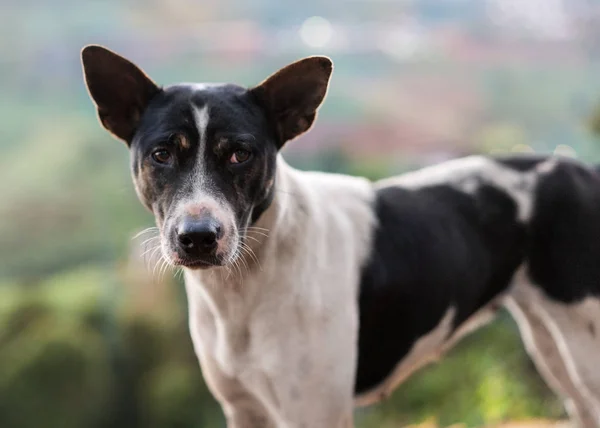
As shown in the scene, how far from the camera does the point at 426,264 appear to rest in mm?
1955

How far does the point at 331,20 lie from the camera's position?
3660 mm

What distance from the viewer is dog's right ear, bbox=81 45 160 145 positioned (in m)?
1.65

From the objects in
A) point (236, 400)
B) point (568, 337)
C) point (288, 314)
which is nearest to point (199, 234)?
point (288, 314)

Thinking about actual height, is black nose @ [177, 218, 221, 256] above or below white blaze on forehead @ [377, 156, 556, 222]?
above

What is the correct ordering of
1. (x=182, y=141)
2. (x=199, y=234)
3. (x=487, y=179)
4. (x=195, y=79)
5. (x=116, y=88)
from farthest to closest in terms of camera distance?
(x=195, y=79)
(x=487, y=179)
(x=116, y=88)
(x=182, y=141)
(x=199, y=234)

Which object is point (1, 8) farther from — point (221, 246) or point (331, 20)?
point (221, 246)

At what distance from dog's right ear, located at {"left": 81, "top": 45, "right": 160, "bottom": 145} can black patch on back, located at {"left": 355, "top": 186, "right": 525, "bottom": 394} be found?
63 cm

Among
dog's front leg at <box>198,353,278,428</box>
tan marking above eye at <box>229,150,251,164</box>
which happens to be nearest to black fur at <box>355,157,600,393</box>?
dog's front leg at <box>198,353,278,428</box>

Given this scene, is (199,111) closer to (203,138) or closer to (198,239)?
(203,138)

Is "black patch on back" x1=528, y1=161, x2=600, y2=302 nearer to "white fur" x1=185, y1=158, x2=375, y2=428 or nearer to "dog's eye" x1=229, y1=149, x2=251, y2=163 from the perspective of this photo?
"white fur" x1=185, y1=158, x2=375, y2=428

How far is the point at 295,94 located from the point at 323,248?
35 centimetres

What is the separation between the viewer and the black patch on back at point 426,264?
190 cm

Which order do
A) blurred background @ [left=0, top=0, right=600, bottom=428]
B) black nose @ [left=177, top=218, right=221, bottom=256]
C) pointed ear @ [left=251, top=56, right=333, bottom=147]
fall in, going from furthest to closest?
blurred background @ [left=0, top=0, right=600, bottom=428]
pointed ear @ [left=251, top=56, right=333, bottom=147]
black nose @ [left=177, top=218, right=221, bottom=256]

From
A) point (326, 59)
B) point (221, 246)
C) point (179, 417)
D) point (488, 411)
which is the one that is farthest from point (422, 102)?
point (221, 246)
